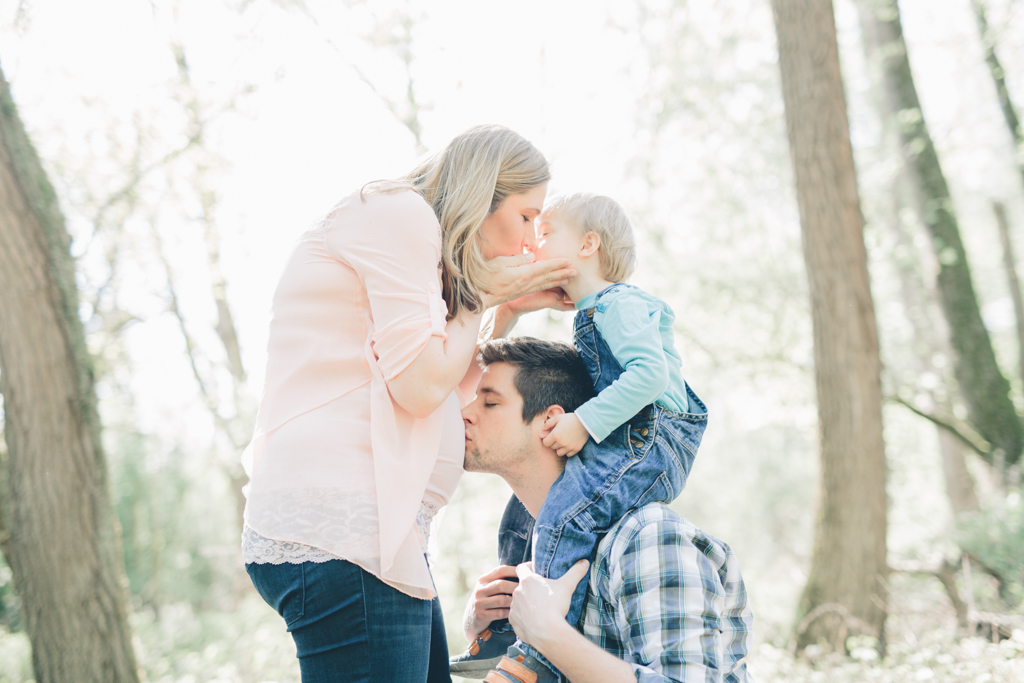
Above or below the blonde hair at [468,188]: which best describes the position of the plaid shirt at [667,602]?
below

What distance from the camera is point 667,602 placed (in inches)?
73.2

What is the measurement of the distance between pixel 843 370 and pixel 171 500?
15.1 m

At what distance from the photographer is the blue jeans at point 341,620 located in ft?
5.44

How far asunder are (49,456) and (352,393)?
2.94 metres

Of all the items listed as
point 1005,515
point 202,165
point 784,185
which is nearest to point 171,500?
point 202,165

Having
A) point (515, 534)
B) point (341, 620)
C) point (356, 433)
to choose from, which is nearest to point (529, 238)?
point (356, 433)

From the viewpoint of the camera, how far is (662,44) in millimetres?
11281

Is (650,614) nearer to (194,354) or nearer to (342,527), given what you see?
(342,527)

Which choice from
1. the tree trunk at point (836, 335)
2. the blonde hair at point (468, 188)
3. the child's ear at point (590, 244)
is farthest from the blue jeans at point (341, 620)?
the tree trunk at point (836, 335)

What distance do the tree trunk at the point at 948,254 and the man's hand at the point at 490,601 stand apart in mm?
7299

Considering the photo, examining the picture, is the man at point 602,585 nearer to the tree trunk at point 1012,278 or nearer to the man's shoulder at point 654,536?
the man's shoulder at point 654,536

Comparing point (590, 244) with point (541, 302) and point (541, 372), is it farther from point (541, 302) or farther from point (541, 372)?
point (541, 372)

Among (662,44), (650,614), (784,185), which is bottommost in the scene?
(650,614)

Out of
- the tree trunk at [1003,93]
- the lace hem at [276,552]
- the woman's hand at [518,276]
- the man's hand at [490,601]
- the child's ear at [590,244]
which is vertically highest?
the tree trunk at [1003,93]
